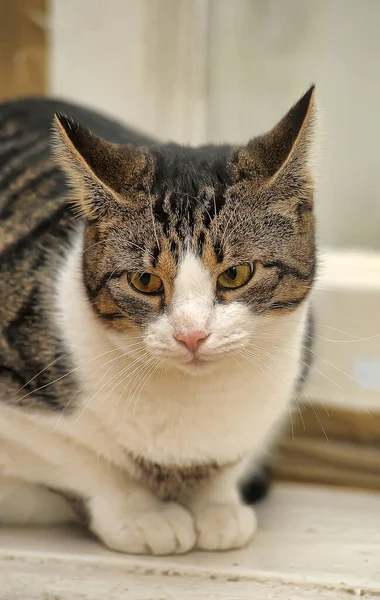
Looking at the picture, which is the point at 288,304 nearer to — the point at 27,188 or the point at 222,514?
the point at 222,514

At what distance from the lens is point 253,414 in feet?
4.02

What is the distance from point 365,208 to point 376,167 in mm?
96

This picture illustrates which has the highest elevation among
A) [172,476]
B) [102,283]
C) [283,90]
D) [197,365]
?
[283,90]

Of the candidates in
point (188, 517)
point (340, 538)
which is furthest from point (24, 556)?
point (340, 538)

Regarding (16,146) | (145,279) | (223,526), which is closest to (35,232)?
(16,146)

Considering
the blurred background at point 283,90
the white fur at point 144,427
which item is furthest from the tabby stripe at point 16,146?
the blurred background at point 283,90

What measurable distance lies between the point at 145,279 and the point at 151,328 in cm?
7

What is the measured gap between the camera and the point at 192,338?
99cm

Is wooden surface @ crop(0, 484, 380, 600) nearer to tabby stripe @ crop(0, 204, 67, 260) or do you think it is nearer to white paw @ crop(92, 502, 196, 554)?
white paw @ crop(92, 502, 196, 554)

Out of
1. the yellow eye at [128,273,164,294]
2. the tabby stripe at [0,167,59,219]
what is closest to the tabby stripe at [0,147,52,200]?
the tabby stripe at [0,167,59,219]

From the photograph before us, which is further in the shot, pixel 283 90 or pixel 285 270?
pixel 283 90

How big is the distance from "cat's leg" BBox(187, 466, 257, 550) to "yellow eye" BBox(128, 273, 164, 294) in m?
0.40

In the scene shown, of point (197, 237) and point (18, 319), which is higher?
point (197, 237)

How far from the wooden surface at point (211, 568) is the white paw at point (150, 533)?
16 mm
